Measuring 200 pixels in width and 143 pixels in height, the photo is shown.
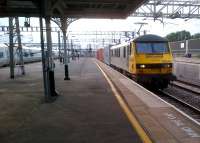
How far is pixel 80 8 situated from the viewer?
66.1ft

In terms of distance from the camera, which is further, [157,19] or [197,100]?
[157,19]

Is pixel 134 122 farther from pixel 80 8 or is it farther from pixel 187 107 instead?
pixel 80 8

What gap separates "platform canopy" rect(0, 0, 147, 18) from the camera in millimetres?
17469

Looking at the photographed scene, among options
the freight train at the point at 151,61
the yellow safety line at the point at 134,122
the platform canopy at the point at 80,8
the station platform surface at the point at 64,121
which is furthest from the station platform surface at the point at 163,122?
the platform canopy at the point at 80,8

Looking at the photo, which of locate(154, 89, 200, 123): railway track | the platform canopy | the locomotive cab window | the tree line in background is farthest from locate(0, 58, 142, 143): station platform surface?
the tree line in background

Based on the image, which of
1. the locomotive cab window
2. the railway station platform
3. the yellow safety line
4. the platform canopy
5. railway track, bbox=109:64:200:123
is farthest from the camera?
the locomotive cab window

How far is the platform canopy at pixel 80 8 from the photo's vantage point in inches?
688

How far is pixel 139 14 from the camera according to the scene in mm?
38188

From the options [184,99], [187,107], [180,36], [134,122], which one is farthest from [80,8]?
[180,36]

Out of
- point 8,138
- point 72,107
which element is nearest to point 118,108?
point 72,107

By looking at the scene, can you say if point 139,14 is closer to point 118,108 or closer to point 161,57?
point 161,57

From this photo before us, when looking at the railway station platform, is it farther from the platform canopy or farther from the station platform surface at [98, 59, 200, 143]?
the platform canopy

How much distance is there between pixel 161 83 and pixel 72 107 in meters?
9.09

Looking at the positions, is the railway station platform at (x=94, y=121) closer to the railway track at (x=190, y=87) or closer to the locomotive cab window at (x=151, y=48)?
the locomotive cab window at (x=151, y=48)
